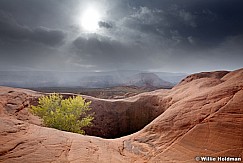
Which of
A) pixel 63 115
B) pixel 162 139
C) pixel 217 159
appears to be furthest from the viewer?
pixel 63 115

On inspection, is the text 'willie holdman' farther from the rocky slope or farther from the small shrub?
the small shrub

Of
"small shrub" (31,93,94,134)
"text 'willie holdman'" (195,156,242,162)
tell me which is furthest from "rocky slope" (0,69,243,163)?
"small shrub" (31,93,94,134)

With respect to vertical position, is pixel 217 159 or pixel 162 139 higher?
pixel 162 139

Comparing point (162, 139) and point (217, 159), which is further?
point (162, 139)

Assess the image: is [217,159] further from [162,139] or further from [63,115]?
[63,115]

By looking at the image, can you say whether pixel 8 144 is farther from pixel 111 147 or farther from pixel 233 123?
pixel 233 123

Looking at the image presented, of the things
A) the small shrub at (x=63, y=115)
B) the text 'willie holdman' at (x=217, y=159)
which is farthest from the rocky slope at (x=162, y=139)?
the small shrub at (x=63, y=115)

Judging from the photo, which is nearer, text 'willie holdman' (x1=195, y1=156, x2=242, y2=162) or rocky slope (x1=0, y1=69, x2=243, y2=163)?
text 'willie holdman' (x1=195, y1=156, x2=242, y2=162)

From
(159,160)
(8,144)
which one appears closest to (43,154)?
(8,144)

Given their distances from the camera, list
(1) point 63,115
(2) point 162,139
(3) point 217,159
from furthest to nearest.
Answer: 1. (1) point 63,115
2. (2) point 162,139
3. (3) point 217,159

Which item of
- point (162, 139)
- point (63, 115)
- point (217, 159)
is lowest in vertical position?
point (217, 159)

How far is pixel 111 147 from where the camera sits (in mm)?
10992

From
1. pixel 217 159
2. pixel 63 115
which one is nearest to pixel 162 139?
pixel 217 159

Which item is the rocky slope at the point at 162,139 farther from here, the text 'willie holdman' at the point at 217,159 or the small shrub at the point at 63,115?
the small shrub at the point at 63,115
